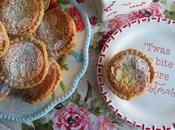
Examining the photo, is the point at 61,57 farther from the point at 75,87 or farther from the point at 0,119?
the point at 0,119

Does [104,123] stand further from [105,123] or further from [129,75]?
[129,75]

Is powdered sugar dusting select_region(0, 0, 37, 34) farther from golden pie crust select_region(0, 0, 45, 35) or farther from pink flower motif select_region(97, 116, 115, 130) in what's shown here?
pink flower motif select_region(97, 116, 115, 130)

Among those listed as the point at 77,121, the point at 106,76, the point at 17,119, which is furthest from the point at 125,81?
the point at 17,119

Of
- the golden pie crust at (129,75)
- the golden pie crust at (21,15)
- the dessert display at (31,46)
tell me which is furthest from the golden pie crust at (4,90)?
the golden pie crust at (129,75)

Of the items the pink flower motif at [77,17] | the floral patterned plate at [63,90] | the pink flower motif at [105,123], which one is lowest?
the pink flower motif at [105,123]

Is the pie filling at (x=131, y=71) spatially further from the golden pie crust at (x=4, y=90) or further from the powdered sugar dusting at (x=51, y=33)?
the golden pie crust at (x=4, y=90)

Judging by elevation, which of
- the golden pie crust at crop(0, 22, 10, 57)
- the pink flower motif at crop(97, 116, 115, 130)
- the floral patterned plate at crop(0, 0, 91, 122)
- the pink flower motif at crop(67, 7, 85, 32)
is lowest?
the pink flower motif at crop(97, 116, 115, 130)

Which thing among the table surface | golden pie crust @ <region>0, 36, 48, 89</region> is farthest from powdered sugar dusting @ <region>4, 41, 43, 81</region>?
the table surface
